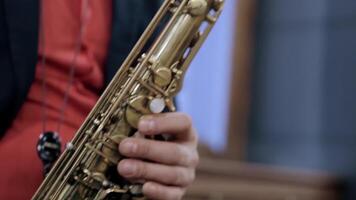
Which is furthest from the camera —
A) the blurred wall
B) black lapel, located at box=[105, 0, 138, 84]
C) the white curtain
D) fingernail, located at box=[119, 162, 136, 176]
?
the blurred wall

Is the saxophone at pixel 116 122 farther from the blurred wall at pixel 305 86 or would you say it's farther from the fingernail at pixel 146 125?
the blurred wall at pixel 305 86

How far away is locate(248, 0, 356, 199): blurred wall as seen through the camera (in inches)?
118

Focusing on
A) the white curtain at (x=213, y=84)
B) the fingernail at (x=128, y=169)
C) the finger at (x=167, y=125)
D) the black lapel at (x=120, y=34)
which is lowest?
the fingernail at (x=128, y=169)

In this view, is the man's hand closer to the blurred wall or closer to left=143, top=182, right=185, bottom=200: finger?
left=143, top=182, right=185, bottom=200: finger

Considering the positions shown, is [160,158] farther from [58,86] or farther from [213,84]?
[213,84]

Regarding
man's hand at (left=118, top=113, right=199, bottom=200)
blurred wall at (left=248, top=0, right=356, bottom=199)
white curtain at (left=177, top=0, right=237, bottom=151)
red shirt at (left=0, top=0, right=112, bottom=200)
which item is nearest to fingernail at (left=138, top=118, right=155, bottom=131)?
man's hand at (left=118, top=113, right=199, bottom=200)

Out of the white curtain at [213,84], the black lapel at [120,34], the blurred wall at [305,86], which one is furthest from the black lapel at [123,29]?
the blurred wall at [305,86]

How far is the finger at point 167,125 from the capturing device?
0.84 meters

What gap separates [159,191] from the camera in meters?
0.86

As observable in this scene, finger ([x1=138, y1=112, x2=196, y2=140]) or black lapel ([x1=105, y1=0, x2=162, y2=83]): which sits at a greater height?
black lapel ([x1=105, y1=0, x2=162, y2=83])

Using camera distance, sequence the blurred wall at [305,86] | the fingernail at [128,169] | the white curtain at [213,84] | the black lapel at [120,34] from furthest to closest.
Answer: the blurred wall at [305,86]
the white curtain at [213,84]
the black lapel at [120,34]
the fingernail at [128,169]

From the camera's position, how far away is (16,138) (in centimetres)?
89

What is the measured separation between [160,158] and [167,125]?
0.04m

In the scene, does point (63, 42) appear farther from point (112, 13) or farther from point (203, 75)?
point (203, 75)
